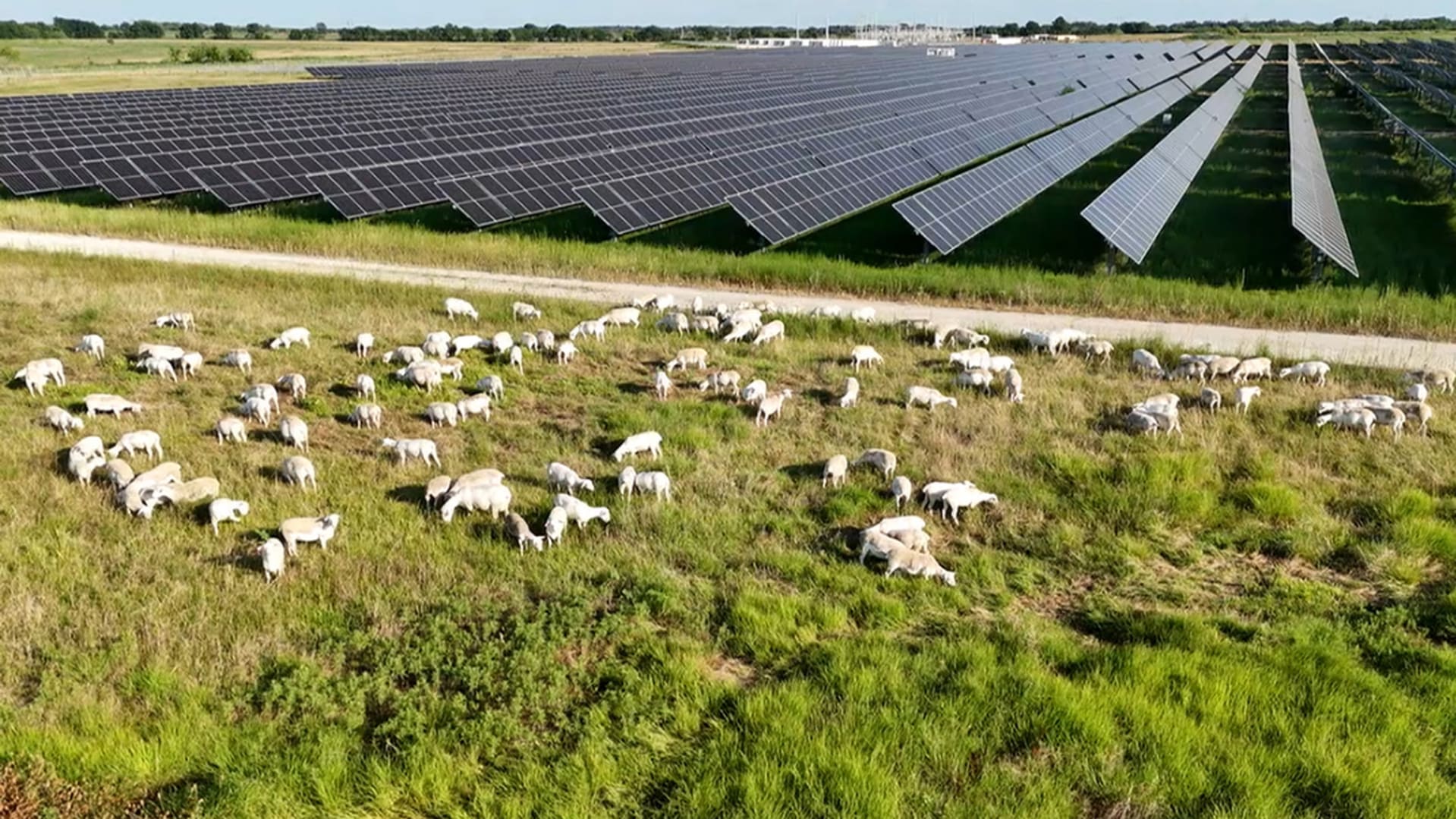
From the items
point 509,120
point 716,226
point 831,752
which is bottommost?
point 831,752

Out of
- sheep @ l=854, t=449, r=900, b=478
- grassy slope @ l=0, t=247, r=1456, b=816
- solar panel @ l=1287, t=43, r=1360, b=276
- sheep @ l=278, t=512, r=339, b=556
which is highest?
solar panel @ l=1287, t=43, r=1360, b=276

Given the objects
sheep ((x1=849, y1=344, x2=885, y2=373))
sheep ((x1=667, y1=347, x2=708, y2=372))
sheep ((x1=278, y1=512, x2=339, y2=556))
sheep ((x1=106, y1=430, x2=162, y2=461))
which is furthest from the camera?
sheep ((x1=849, y1=344, x2=885, y2=373))

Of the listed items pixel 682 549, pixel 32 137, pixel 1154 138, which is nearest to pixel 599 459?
pixel 682 549

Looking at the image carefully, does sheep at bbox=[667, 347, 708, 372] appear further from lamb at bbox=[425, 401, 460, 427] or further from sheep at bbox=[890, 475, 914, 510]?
sheep at bbox=[890, 475, 914, 510]

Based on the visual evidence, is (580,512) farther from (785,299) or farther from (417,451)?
(785,299)

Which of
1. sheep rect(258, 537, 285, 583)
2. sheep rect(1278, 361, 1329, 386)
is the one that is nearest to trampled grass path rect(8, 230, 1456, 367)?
sheep rect(1278, 361, 1329, 386)

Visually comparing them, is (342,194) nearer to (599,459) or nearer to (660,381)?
(660,381)
